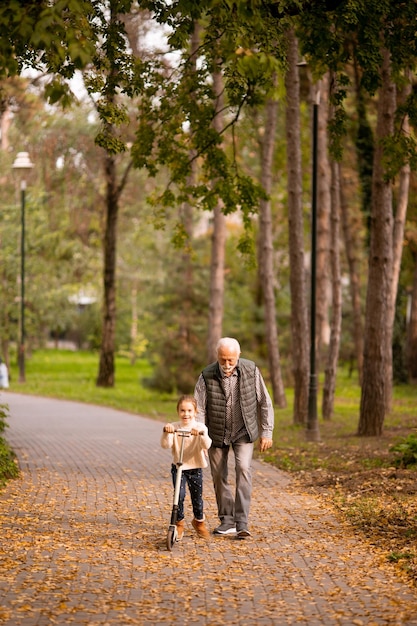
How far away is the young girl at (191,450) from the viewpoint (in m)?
9.59

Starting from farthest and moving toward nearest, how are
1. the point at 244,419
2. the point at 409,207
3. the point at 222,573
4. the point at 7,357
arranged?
the point at 7,357 → the point at 409,207 → the point at 244,419 → the point at 222,573

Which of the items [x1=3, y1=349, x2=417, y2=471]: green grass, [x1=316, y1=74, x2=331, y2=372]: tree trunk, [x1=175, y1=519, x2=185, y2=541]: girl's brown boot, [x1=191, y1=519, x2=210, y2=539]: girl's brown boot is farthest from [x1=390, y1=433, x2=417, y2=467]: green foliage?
[x1=316, y1=74, x2=331, y2=372]: tree trunk

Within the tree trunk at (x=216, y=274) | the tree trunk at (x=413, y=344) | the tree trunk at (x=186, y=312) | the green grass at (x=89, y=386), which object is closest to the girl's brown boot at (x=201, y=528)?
the green grass at (x=89, y=386)

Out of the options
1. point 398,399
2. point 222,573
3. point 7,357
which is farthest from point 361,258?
point 222,573

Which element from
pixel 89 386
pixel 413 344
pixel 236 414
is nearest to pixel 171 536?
pixel 236 414

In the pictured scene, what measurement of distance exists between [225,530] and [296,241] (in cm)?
1300

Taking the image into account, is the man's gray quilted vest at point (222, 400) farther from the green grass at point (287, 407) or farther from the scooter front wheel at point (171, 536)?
the green grass at point (287, 407)

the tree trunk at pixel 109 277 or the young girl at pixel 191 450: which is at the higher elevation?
the tree trunk at pixel 109 277

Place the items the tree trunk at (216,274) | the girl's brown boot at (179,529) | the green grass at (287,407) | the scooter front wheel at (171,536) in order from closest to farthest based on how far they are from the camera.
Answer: the scooter front wheel at (171,536)
the girl's brown boot at (179,529)
the green grass at (287,407)
the tree trunk at (216,274)

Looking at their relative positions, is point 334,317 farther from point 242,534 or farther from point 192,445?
point 192,445

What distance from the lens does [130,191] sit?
1732 inches

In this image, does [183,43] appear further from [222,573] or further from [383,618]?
[383,618]

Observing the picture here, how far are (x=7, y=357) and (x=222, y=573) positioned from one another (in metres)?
39.8

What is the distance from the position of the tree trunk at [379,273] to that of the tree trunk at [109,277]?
57.0ft
